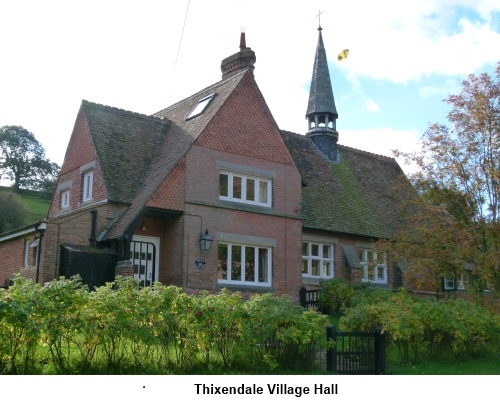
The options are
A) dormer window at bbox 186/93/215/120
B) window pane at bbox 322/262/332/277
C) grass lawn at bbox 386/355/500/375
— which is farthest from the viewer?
window pane at bbox 322/262/332/277

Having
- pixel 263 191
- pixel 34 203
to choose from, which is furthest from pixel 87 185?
pixel 34 203

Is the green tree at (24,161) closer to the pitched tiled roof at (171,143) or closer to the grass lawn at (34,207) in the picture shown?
the grass lawn at (34,207)

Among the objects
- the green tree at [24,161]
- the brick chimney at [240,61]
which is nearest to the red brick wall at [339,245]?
the brick chimney at [240,61]

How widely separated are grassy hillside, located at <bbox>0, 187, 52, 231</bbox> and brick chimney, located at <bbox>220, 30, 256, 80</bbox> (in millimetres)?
34292

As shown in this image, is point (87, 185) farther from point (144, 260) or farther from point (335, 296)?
point (335, 296)

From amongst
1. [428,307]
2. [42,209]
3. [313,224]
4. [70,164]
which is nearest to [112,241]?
[70,164]

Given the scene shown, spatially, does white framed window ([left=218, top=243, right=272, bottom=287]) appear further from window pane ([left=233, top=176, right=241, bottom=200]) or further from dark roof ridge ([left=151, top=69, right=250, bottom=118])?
dark roof ridge ([left=151, top=69, right=250, bottom=118])

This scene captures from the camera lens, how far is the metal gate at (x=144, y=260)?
75.5 feet

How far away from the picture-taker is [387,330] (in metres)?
14.9

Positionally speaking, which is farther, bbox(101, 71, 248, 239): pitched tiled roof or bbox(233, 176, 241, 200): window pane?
bbox(233, 176, 241, 200): window pane

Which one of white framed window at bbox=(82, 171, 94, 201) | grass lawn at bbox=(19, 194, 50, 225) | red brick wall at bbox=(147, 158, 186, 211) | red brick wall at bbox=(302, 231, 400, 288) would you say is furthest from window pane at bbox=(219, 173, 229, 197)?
grass lawn at bbox=(19, 194, 50, 225)

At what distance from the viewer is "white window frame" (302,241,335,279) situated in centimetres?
2766

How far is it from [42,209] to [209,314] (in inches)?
2262

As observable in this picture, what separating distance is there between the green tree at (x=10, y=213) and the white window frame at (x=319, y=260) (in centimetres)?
3480
